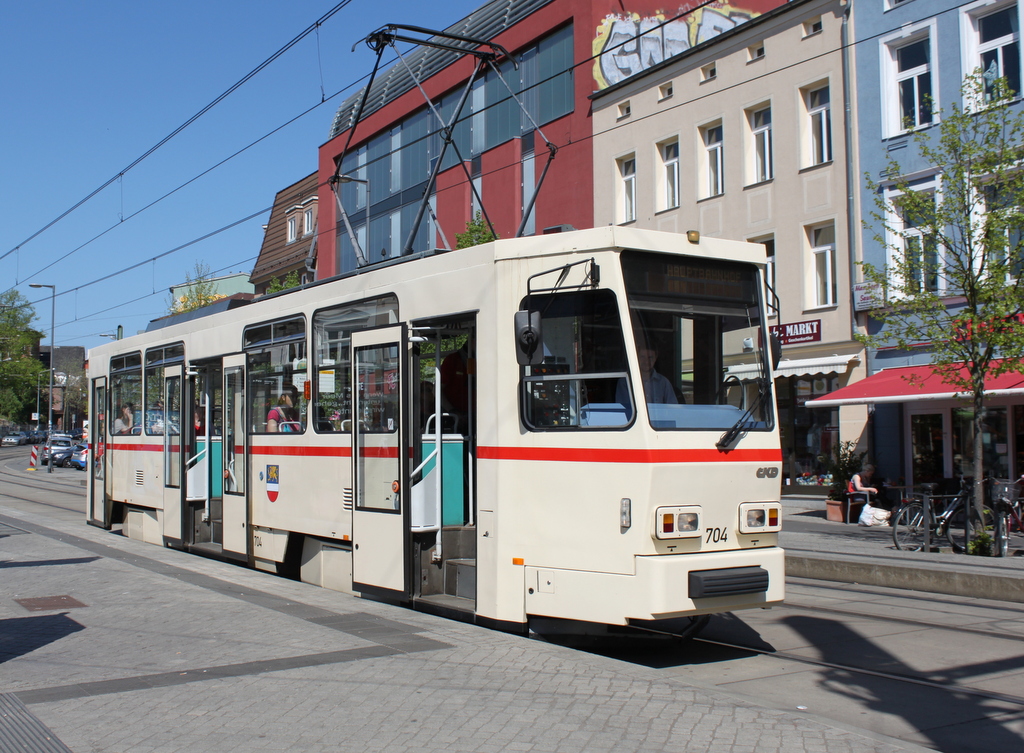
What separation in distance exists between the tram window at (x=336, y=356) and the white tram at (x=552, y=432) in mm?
26


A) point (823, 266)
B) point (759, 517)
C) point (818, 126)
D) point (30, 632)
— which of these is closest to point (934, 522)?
point (759, 517)

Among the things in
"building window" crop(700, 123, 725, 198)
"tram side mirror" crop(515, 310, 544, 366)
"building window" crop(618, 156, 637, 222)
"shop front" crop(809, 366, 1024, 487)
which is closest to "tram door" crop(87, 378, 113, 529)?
"tram side mirror" crop(515, 310, 544, 366)

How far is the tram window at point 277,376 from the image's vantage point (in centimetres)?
1022

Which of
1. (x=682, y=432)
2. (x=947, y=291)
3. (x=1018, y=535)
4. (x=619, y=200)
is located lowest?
(x=1018, y=535)

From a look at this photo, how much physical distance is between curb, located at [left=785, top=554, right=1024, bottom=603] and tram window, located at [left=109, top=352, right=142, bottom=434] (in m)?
9.63

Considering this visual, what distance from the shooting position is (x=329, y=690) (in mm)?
5707

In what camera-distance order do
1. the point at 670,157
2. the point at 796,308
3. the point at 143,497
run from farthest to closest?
the point at 670,157 < the point at 796,308 < the point at 143,497

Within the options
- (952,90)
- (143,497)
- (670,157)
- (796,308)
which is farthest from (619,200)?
(143,497)

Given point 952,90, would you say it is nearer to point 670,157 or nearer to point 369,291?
point 670,157

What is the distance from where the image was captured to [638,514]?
6598mm

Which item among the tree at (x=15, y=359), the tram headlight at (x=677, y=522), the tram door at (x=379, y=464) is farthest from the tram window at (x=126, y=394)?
the tree at (x=15, y=359)

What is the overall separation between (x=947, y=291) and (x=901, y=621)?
7.29 m

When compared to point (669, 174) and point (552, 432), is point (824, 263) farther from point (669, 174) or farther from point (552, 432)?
point (552, 432)

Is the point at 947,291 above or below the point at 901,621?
above
